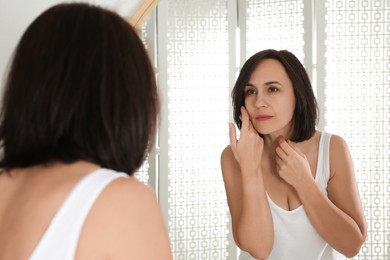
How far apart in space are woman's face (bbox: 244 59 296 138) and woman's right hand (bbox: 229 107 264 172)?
3 cm

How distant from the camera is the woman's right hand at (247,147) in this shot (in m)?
1.34

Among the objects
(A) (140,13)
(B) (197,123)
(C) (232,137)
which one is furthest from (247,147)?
(B) (197,123)

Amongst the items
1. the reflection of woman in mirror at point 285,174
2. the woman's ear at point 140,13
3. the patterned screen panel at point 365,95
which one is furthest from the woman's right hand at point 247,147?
the patterned screen panel at point 365,95

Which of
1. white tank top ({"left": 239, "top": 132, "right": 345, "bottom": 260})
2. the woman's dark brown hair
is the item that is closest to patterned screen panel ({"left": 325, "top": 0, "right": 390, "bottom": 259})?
the woman's dark brown hair

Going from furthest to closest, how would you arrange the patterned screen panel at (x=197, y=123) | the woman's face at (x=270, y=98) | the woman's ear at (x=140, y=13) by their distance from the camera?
1. the patterned screen panel at (x=197, y=123)
2. the woman's ear at (x=140, y=13)
3. the woman's face at (x=270, y=98)

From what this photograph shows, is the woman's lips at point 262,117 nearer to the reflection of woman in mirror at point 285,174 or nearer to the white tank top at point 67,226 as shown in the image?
the reflection of woman in mirror at point 285,174

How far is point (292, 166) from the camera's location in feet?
4.36

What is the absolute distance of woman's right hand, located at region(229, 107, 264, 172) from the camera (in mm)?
1338

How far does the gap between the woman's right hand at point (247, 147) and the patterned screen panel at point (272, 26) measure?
2.47 feet

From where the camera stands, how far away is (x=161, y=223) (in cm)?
60

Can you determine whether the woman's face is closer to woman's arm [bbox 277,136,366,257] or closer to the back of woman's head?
woman's arm [bbox 277,136,366,257]

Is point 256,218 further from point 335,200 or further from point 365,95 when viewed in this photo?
point 365,95

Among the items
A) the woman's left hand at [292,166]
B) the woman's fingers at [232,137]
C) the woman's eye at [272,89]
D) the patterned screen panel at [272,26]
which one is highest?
the patterned screen panel at [272,26]

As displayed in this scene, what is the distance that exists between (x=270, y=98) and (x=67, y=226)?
90 cm
